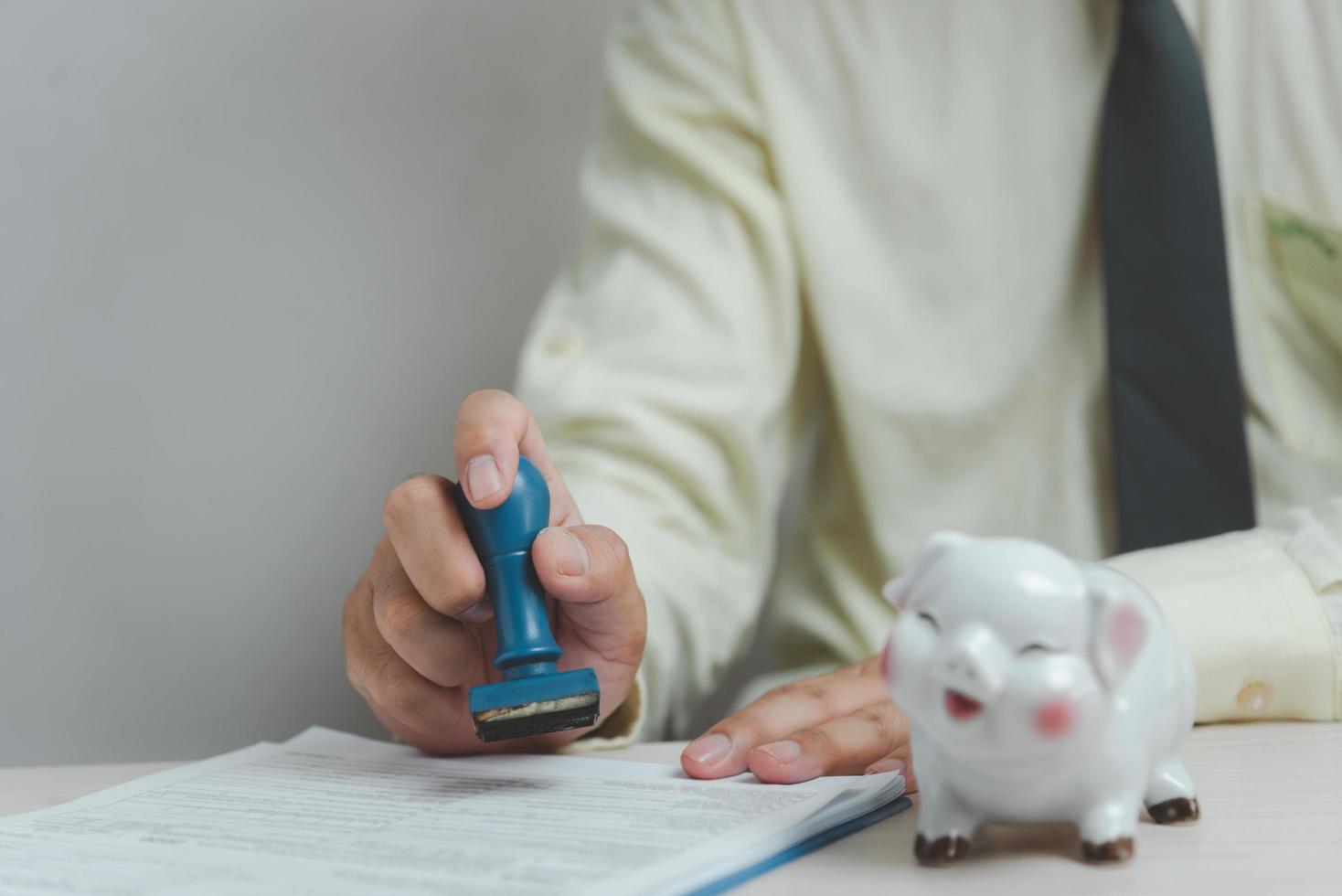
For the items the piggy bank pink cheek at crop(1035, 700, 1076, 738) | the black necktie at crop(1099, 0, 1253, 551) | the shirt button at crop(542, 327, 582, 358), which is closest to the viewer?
the piggy bank pink cheek at crop(1035, 700, 1076, 738)

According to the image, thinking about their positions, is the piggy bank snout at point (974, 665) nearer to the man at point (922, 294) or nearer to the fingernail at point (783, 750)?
the fingernail at point (783, 750)

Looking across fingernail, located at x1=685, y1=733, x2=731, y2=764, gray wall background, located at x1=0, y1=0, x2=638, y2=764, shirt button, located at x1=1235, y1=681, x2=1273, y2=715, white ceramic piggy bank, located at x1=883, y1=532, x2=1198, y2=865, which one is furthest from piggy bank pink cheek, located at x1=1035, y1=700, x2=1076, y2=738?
gray wall background, located at x1=0, y1=0, x2=638, y2=764

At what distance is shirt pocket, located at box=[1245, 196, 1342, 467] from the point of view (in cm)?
91

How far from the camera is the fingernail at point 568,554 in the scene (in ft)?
1.78

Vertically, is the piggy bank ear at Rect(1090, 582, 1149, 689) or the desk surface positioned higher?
the piggy bank ear at Rect(1090, 582, 1149, 689)

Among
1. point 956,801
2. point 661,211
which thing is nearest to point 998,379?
point 661,211

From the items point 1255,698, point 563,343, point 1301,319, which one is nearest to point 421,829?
point 1255,698

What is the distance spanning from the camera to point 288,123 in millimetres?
1117

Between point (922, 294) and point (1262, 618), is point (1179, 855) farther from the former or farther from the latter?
point (922, 294)

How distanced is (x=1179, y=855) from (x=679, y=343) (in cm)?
64

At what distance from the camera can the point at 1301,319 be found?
3.06 feet

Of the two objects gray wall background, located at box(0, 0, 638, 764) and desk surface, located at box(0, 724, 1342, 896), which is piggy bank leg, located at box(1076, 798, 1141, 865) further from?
gray wall background, located at box(0, 0, 638, 764)

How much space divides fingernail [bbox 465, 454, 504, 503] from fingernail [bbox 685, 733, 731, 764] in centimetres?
16

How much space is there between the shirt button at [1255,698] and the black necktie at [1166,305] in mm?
254
